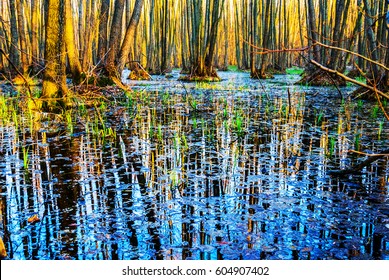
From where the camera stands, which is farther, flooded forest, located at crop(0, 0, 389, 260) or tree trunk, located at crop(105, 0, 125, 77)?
tree trunk, located at crop(105, 0, 125, 77)

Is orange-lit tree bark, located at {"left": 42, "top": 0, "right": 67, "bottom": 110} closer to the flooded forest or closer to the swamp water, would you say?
the flooded forest

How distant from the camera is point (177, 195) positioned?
285cm

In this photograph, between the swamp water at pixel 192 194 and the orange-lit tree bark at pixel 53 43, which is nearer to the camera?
the swamp water at pixel 192 194

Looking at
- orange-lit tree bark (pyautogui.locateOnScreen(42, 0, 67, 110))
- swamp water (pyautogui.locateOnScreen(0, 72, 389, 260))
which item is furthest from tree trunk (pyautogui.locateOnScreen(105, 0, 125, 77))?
swamp water (pyautogui.locateOnScreen(0, 72, 389, 260))

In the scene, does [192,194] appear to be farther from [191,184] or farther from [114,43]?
[114,43]

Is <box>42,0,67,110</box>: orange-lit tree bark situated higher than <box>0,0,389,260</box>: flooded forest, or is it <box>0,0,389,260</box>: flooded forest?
<box>42,0,67,110</box>: orange-lit tree bark

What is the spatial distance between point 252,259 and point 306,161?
191 cm

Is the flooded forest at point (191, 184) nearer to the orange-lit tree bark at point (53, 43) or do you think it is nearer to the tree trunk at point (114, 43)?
the orange-lit tree bark at point (53, 43)

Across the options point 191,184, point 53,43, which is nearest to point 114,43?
→ point 53,43

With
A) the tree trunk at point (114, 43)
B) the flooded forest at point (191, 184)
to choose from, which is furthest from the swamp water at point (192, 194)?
the tree trunk at point (114, 43)

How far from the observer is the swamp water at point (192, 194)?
6.97 feet

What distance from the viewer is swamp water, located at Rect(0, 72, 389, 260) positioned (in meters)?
2.12

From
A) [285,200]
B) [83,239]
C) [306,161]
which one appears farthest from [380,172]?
[83,239]
